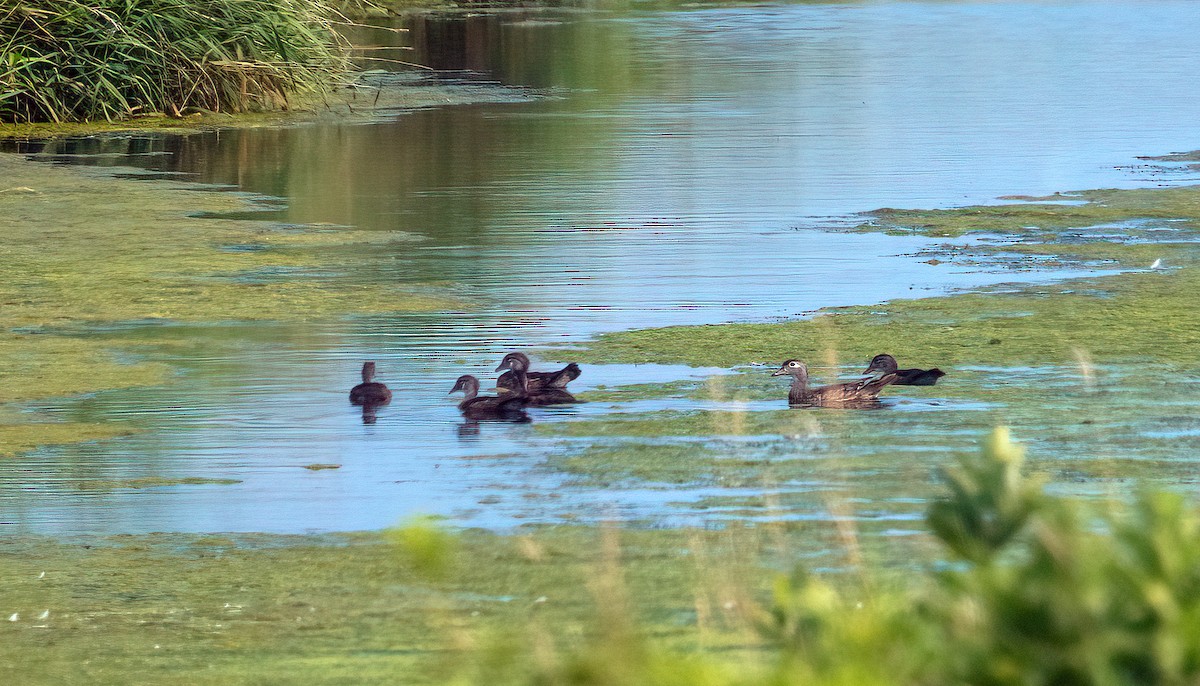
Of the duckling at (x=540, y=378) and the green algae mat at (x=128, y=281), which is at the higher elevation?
the duckling at (x=540, y=378)

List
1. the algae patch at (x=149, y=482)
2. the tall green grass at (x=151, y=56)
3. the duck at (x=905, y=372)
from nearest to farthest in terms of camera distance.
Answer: the algae patch at (x=149, y=482), the duck at (x=905, y=372), the tall green grass at (x=151, y=56)

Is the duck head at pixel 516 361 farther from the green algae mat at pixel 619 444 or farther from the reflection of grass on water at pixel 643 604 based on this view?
the reflection of grass on water at pixel 643 604

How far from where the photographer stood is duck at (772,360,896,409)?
677cm

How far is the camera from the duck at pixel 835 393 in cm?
677

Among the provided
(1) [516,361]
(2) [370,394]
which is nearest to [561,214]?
(1) [516,361]

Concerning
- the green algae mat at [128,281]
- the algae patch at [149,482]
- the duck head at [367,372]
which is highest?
the duck head at [367,372]

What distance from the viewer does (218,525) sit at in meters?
5.61

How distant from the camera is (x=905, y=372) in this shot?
6.98 meters

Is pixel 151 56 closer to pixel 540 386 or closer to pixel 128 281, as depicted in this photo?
pixel 128 281

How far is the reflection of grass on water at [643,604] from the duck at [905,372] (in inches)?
63.5

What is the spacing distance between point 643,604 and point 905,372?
2.63m

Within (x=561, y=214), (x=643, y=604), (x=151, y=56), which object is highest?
Result: (x=151, y=56)

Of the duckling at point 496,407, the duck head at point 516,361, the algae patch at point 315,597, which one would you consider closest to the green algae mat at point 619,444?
the algae patch at point 315,597

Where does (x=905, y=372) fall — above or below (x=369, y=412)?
above
